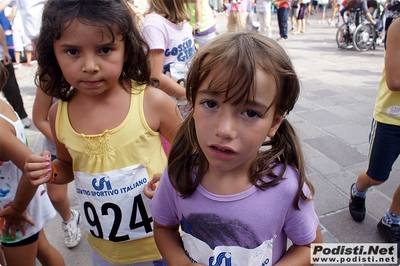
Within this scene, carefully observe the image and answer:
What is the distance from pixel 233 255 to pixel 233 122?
0.47 m

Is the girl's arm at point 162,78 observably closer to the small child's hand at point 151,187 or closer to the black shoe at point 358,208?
the small child's hand at point 151,187

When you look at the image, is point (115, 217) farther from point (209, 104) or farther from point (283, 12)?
point (283, 12)

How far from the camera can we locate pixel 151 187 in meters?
1.35

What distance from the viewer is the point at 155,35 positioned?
2.28 m

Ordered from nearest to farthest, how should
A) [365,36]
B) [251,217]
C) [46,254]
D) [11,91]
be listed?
[251,217] → [46,254] → [11,91] → [365,36]

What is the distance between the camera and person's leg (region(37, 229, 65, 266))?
1.82 metres

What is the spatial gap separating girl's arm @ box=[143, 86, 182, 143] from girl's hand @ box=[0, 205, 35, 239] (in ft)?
2.52

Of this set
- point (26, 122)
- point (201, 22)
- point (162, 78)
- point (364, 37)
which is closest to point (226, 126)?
point (162, 78)

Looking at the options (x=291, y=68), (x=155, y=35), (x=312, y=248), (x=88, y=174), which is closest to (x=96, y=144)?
(x=88, y=174)

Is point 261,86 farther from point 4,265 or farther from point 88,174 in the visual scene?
point 4,265

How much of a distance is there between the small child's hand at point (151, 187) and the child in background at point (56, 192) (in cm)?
103

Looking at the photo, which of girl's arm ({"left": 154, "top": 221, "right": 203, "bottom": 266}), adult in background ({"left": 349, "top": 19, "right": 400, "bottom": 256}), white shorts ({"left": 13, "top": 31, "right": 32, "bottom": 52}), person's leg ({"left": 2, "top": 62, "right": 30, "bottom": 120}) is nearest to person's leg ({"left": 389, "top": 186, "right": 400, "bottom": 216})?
adult in background ({"left": 349, "top": 19, "right": 400, "bottom": 256})

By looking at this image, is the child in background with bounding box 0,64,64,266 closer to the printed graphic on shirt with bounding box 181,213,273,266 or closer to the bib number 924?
the bib number 924

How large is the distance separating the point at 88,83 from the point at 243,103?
643 millimetres
